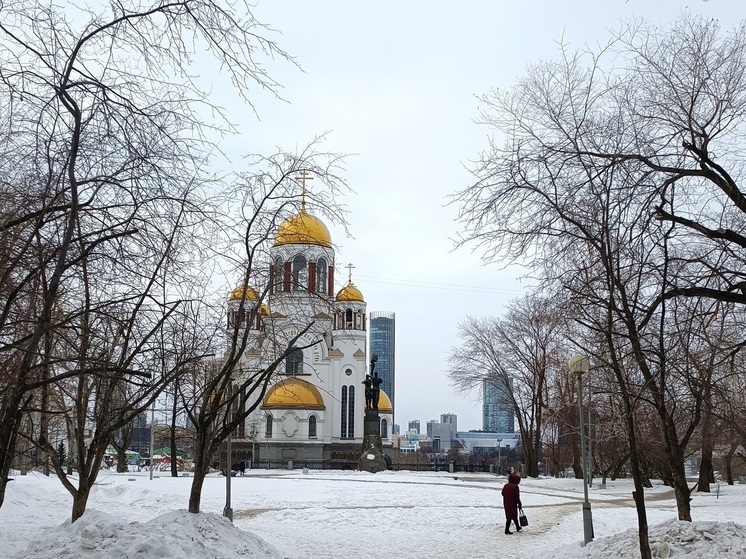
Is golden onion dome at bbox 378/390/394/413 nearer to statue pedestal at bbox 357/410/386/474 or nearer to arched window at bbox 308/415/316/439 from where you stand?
arched window at bbox 308/415/316/439

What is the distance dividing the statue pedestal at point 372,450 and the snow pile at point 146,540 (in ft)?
133

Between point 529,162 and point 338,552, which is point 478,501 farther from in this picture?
point 529,162

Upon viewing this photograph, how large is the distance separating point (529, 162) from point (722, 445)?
102ft

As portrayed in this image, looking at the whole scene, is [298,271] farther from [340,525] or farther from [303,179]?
[340,525]

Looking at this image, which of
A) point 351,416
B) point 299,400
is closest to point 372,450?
point 299,400

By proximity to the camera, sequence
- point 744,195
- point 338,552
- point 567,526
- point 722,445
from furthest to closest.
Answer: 1. point 722,445
2. point 567,526
3. point 338,552
4. point 744,195

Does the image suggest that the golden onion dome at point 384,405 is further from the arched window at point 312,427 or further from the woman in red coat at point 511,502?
the woman in red coat at point 511,502

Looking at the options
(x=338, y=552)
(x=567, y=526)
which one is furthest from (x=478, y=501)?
(x=338, y=552)

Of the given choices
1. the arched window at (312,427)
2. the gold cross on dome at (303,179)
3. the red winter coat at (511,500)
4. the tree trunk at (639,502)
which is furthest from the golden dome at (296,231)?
the arched window at (312,427)

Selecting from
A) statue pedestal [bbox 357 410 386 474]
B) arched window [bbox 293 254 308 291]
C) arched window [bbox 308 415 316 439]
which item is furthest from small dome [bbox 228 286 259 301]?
arched window [bbox 308 415 316 439]

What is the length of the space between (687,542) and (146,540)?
7.34 metres

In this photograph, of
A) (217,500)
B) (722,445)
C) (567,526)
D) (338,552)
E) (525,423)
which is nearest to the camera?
(338,552)

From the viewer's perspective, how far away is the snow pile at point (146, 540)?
31.3 feet

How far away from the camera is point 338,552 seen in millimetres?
14680
